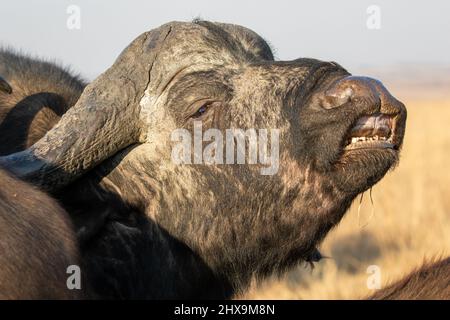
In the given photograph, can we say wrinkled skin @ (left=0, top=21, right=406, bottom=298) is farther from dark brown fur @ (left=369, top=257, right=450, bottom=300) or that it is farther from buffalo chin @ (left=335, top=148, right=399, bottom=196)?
dark brown fur @ (left=369, top=257, right=450, bottom=300)

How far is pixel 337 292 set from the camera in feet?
32.2

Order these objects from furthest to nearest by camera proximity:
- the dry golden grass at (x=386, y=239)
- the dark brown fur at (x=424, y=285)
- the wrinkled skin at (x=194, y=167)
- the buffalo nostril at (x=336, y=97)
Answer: the dry golden grass at (x=386, y=239) < the wrinkled skin at (x=194, y=167) < the buffalo nostril at (x=336, y=97) < the dark brown fur at (x=424, y=285)

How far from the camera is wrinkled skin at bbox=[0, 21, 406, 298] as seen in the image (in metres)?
5.92

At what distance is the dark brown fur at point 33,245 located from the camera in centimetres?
479

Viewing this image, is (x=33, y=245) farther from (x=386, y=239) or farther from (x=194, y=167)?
(x=386, y=239)

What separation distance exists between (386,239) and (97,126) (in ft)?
26.5

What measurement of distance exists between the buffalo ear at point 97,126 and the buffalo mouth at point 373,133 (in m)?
1.21

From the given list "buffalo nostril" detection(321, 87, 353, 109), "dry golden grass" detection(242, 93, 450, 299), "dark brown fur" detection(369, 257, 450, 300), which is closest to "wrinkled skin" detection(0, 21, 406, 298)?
"buffalo nostril" detection(321, 87, 353, 109)

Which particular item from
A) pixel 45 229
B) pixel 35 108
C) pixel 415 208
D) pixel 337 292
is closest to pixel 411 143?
pixel 415 208

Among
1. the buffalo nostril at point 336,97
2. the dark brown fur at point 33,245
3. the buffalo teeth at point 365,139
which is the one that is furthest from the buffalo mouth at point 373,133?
the dark brown fur at point 33,245

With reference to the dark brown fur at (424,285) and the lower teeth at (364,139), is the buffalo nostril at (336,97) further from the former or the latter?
the dark brown fur at (424,285)

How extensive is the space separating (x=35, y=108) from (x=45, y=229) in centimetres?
178

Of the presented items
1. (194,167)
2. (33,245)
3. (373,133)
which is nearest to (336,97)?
(373,133)

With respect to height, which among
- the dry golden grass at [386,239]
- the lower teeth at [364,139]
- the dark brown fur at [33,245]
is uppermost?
the lower teeth at [364,139]
